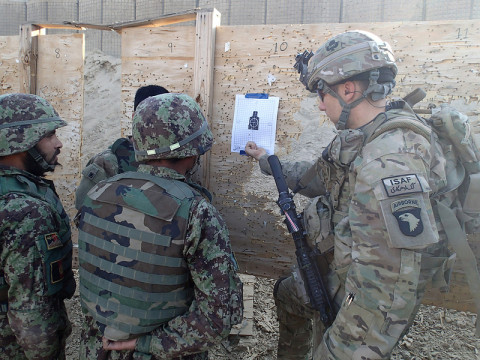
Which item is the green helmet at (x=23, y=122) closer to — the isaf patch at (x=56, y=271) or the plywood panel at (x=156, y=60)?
the isaf patch at (x=56, y=271)

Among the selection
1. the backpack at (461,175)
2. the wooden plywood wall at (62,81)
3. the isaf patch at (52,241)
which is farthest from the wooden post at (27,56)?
the backpack at (461,175)

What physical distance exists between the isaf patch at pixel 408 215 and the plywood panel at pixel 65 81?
11.1 feet

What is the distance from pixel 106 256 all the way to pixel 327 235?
1215 millimetres

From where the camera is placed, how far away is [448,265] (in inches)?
75.7

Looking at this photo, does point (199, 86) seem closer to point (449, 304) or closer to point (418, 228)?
point (418, 228)

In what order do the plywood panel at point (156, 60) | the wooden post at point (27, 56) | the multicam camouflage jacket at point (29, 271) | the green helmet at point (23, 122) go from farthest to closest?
the wooden post at point (27, 56) → the plywood panel at point (156, 60) → the green helmet at point (23, 122) → the multicam camouflage jacket at point (29, 271)

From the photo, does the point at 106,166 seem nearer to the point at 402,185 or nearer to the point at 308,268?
the point at 308,268

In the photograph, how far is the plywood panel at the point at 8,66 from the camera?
160 inches

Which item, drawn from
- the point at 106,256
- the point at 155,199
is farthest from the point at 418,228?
the point at 106,256

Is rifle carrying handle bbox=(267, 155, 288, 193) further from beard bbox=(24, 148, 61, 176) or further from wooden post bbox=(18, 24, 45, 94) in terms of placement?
wooden post bbox=(18, 24, 45, 94)

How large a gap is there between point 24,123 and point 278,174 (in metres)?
1.60

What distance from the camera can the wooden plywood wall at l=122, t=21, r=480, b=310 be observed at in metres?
2.77

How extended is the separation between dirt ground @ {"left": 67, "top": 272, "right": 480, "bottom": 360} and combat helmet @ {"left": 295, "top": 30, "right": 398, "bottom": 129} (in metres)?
2.61

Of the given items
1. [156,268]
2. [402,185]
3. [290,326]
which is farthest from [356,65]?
[290,326]
